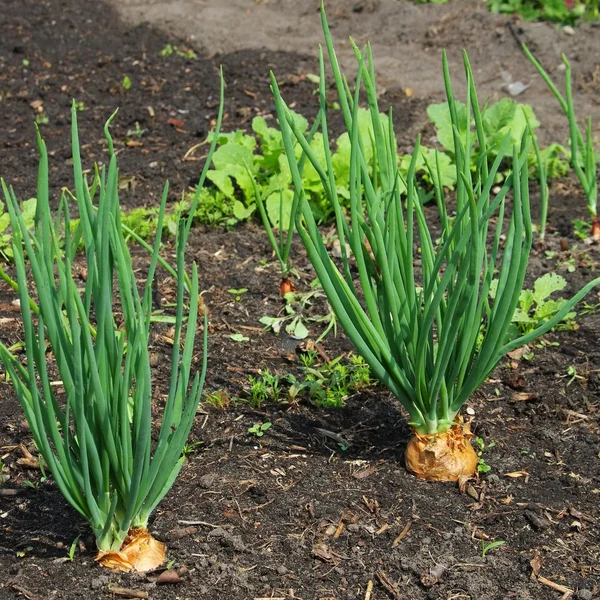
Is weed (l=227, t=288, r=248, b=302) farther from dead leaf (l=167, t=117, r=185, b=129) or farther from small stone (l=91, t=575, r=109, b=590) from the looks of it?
dead leaf (l=167, t=117, r=185, b=129)

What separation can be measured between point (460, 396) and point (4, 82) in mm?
3500

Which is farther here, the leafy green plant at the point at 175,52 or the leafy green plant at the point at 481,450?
the leafy green plant at the point at 175,52

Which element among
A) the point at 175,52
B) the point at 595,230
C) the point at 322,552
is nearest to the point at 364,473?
the point at 322,552

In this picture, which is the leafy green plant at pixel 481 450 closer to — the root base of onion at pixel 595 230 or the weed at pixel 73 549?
the weed at pixel 73 549

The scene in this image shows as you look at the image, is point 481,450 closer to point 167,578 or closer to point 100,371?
point 167,578

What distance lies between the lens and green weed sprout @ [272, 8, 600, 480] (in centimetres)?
186

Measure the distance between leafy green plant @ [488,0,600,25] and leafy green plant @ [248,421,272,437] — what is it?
4.04m

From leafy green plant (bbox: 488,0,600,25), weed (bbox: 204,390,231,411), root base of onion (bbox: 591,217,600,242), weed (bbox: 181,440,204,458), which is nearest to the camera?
weed (bbox: 181,440,204,458)

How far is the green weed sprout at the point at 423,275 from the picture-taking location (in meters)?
1.86

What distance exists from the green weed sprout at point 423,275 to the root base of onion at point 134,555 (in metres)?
0.60

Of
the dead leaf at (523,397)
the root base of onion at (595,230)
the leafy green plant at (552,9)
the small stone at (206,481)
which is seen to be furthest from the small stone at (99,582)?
the leafy green plant at (552,9)

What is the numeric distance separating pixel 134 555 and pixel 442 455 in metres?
0.74

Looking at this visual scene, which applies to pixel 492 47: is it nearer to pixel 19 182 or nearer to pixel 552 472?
pixel 19 182

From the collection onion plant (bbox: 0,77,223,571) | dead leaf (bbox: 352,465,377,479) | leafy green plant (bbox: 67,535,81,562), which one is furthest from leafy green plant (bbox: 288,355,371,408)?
leafy green plant (bbox: 67,535,81,562)
